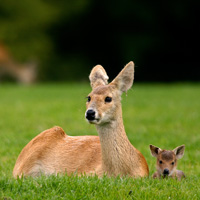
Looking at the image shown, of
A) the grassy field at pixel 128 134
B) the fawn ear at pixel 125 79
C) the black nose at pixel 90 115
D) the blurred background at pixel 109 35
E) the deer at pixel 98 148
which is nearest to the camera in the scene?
the grassy field at pixel 128 134

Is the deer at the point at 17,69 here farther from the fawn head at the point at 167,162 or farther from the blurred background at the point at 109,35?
the fawn head at the point at 167,162

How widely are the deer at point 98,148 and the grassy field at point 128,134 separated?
337 mm

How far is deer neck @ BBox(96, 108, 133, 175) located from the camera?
5.82m

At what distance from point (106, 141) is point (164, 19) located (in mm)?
31374

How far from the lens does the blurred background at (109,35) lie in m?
36.0

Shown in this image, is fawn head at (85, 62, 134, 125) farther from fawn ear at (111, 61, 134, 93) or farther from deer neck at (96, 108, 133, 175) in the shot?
deer neck at (96, 108, 133, 175)

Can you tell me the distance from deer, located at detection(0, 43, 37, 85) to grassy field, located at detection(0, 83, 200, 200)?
19785 mm

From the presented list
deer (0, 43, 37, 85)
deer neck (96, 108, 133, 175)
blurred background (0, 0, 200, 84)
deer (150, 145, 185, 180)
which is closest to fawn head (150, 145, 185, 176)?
deer (150, 145, 185, 180)

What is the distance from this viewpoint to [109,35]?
37.2 meters

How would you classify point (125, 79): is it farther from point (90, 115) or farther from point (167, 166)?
point (167, 166)

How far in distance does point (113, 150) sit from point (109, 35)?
1254 inches

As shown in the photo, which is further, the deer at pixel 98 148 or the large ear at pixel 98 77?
the large ear at pixel 98 77

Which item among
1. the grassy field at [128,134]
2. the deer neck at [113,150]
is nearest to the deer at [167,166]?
the grassy field at [128,134]

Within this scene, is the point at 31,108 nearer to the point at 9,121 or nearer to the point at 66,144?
the point at 9,121
